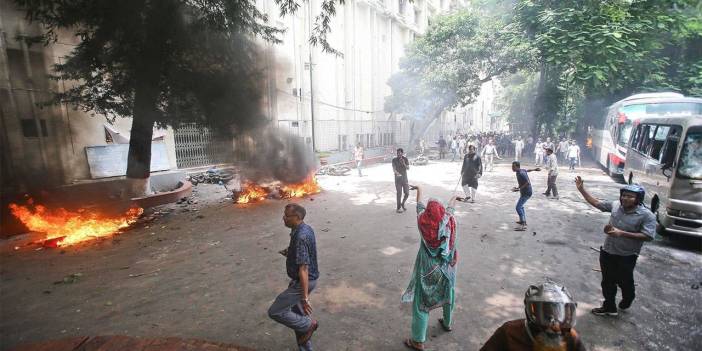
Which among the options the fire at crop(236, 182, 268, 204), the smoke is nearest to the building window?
the smoke

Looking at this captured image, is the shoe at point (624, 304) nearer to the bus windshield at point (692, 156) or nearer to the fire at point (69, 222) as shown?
→ the bus windshield at point (692, 156)

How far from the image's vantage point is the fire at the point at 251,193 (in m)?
10.4

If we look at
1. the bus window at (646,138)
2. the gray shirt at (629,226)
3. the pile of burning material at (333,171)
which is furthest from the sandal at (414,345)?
the pile of burning material at (333,171)

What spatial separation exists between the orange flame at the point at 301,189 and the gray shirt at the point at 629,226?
28.2 feet

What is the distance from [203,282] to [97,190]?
803cm

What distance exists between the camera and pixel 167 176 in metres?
12.7

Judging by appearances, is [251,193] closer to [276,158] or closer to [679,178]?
[276,158]

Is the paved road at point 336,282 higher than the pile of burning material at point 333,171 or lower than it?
lower

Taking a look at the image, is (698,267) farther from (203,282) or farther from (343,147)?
(343,147)

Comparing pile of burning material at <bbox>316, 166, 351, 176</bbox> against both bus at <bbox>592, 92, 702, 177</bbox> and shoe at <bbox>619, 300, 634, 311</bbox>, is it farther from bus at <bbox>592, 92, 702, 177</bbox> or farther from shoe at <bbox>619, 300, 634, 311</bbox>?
shoe at <bbox>619, 300, 634, 311</bbox>

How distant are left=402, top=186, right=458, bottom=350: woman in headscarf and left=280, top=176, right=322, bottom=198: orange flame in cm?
799

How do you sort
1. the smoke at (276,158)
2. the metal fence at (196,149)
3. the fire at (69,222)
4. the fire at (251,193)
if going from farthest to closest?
1. the metal fence at (196,149)
2. the smoke at (276,158)
3. the fire at (251,193)
4. the fire at (69,222)

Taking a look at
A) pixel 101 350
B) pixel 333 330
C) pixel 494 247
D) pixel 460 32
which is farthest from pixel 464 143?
pixel 101 350

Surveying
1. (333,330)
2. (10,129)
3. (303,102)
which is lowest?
(333,330)
